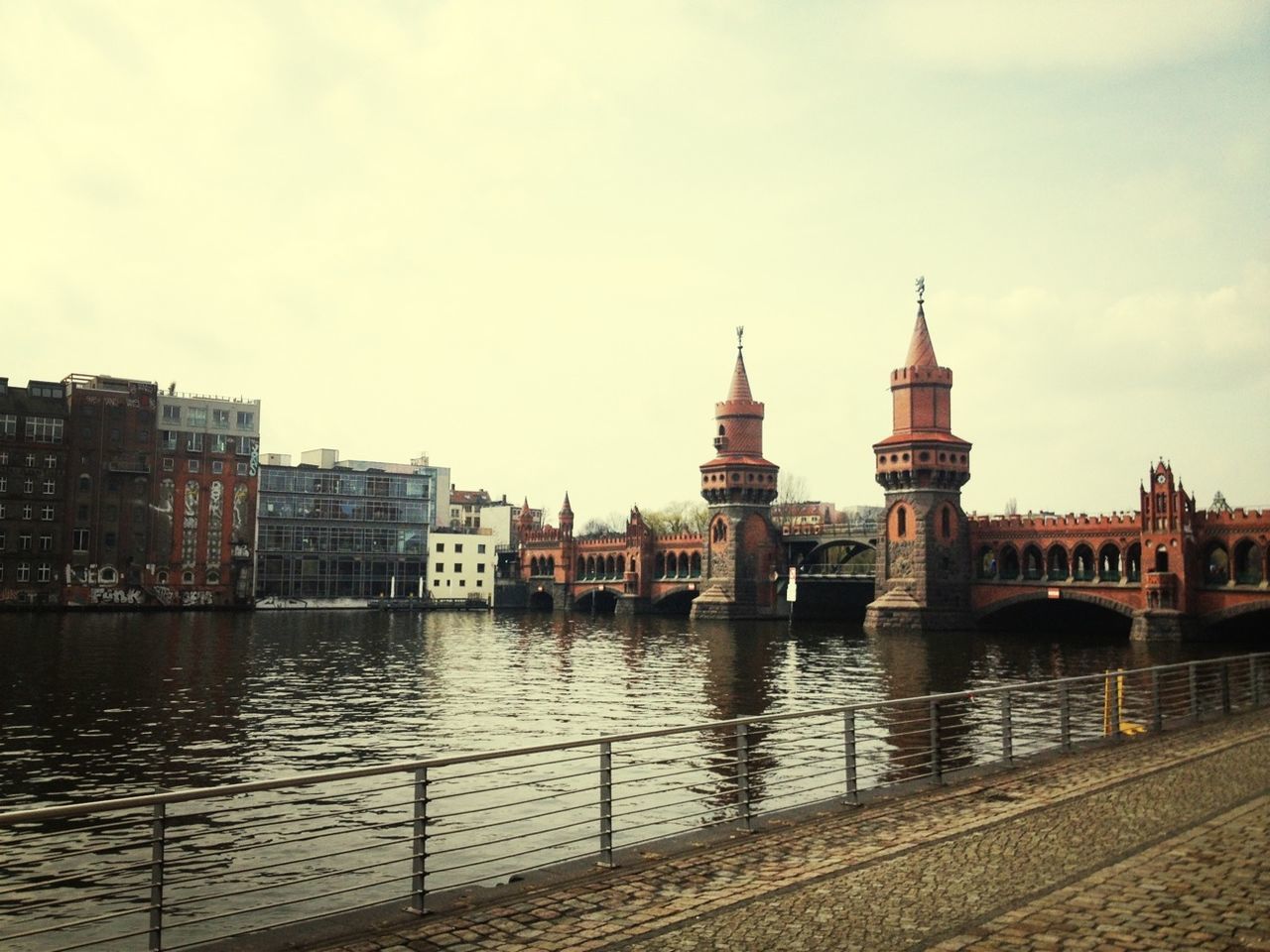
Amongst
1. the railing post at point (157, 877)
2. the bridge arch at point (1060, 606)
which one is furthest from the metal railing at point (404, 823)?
the bridge arch at point (1060, 606)

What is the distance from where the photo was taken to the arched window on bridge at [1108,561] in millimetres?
81438

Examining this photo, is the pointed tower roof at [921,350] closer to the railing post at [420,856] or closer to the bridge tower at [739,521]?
the bridge tower at [739,521]

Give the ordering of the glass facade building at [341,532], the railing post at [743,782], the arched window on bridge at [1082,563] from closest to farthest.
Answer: the railing post at [743,782], the arched window on bridge at [1082,563], the glass facade building at [341,532]

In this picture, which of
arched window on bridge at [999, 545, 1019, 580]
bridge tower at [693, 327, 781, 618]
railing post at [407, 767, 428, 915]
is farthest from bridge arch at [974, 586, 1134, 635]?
railing post at [407, 767, 428, 915]

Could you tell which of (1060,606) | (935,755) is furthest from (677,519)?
(935,755)

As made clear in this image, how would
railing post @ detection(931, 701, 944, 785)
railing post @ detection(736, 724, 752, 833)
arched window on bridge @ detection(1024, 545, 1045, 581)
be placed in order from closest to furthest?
railing post @ detection(736, 724, 752, 833), railing post @ detection(931, 701, 944, 785), arched window on bridge @ detection(1024, 545, 1045, 581)

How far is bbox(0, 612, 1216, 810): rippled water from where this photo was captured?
1139 inches

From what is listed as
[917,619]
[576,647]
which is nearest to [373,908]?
[576,647]

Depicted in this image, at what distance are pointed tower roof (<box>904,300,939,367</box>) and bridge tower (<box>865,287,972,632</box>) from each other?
0.28 feet

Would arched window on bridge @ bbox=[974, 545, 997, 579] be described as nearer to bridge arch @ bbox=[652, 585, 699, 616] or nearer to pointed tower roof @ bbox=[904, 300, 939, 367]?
pointed tower roof @ bbox=[904, 300, 939, 367]

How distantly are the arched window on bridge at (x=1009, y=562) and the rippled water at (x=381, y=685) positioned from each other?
11848 mm

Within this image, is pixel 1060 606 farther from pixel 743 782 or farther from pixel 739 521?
pixel 743 782

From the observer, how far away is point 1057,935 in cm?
969

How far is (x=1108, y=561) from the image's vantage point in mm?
88188
